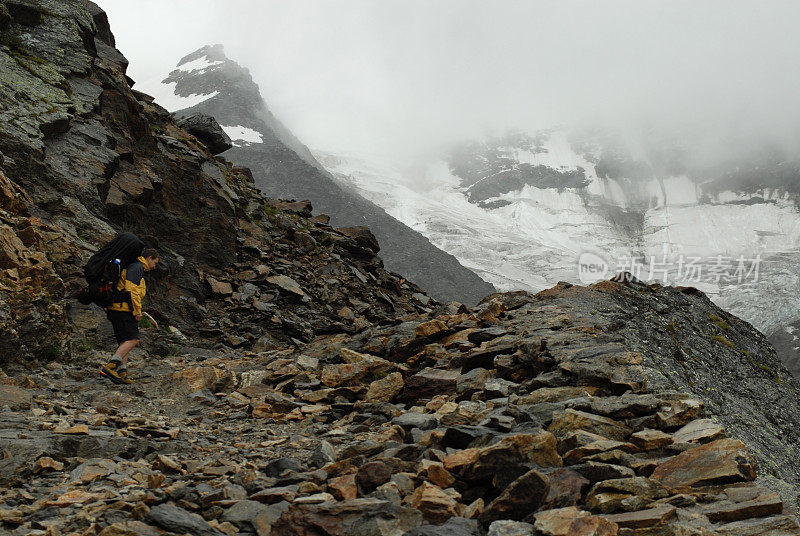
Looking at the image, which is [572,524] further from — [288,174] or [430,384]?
[288,174]

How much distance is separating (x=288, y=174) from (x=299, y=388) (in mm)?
71985

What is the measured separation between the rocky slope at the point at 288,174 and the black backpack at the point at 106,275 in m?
47.8

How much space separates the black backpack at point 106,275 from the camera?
7820 mm

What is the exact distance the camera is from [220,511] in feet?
12.3

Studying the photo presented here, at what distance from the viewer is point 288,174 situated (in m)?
77.4

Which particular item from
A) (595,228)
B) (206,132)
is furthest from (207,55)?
(206,132)

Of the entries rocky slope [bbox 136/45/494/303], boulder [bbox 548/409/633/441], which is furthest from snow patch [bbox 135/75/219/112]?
boulder [bbox 548/409/633/441]

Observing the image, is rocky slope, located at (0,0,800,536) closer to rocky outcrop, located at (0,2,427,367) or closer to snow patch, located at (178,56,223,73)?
rocky outcrop, located at (0,2,427,367)

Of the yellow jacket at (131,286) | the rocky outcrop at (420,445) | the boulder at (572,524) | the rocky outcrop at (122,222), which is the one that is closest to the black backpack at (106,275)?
the yellow jacket at (131,286)

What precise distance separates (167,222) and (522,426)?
12.4 m

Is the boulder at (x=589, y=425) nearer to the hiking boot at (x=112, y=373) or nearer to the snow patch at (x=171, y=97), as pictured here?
the hiking boot at (x=112, y=373)

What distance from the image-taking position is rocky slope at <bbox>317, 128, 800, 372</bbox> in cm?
9800

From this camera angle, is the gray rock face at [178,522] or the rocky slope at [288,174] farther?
the rocky slope at [288,174]

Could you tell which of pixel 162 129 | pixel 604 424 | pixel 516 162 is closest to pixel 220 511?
pixel 604 424
